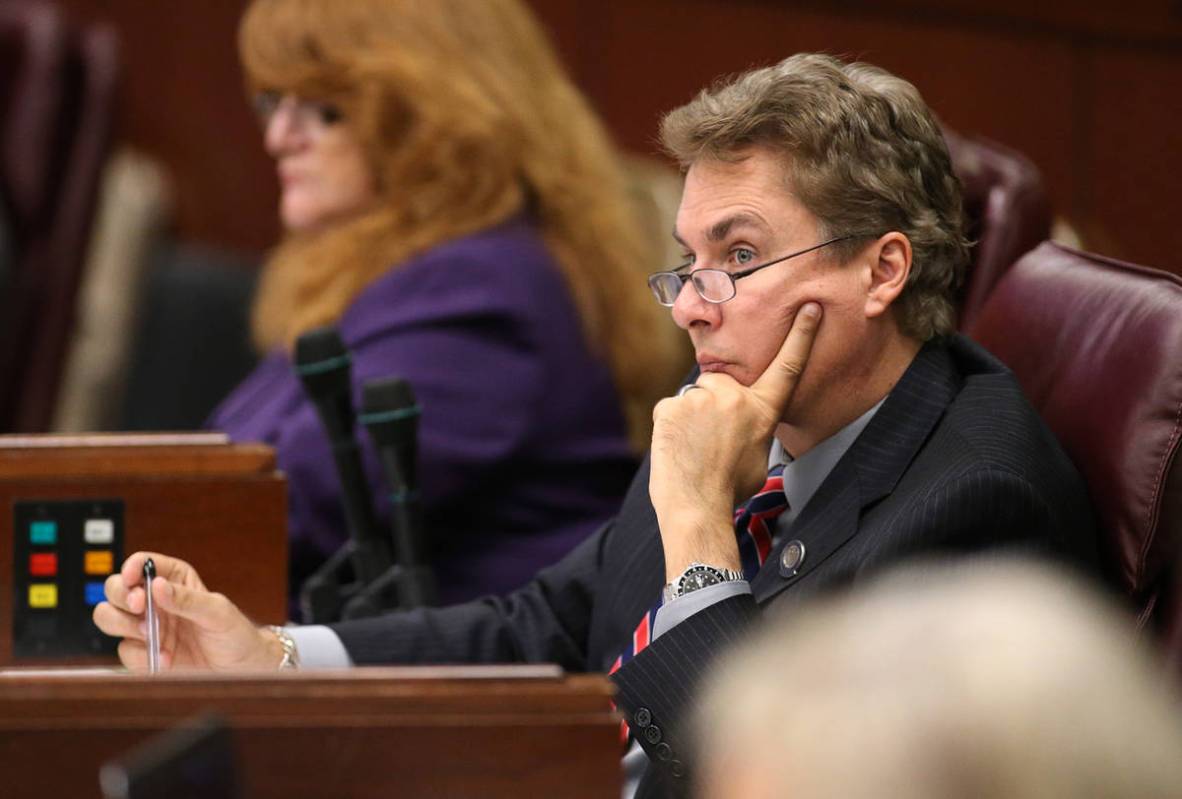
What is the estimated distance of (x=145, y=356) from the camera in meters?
3.89

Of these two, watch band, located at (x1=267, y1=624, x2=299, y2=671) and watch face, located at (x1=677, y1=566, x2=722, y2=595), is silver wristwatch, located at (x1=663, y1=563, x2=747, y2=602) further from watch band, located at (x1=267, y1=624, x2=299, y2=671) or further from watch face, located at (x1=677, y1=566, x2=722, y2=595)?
watch band, located at (x1=267, y1=624, x2=299, y2=671)

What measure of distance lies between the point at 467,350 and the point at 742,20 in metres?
1.59

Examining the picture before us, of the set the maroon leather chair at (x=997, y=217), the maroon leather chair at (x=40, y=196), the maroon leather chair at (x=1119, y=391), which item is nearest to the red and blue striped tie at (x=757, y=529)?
the maroon leather chair at (x=1119, y=391)

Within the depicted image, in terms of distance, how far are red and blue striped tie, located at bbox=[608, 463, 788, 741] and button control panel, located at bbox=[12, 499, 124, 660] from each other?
20.9 inches

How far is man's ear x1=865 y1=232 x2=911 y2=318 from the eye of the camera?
151 centimetres

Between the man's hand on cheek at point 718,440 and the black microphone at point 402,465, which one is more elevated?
the man's hand on cheek at point 718,440

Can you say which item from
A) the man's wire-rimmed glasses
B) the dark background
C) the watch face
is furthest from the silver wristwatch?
the dark background

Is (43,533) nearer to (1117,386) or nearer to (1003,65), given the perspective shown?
(1117,386)

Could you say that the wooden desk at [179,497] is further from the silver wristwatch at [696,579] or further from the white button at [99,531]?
the silver wristwatch at [696,579]

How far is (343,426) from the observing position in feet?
6.56

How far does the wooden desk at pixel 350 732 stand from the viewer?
1.00m

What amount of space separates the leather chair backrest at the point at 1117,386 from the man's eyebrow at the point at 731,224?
1.02ft

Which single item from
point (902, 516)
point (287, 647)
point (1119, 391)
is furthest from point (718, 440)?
point (287, 647)

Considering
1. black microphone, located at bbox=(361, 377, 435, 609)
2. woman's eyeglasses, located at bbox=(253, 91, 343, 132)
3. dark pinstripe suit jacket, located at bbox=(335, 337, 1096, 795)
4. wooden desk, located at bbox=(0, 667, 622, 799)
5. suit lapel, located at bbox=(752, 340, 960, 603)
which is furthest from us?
woman's eyeglasses, located at bbox=(253, 91, 343, 132)
